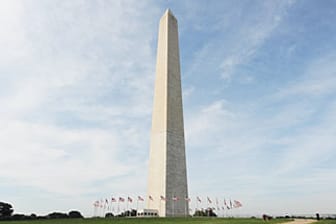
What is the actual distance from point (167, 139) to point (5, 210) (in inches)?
752

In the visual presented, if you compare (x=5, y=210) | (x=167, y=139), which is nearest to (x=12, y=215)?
(x=5, y=210)

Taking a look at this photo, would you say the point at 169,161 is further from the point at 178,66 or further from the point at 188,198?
the point at 178,66

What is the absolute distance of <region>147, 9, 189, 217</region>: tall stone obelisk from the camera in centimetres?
4356

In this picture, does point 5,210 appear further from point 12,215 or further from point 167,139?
point 167,139

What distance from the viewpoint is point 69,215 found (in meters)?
40.3

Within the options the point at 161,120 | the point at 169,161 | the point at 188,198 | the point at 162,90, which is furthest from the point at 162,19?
the point at 188,198

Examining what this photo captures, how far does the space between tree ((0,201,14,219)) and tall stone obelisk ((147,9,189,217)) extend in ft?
50.8

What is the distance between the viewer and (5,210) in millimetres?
37188

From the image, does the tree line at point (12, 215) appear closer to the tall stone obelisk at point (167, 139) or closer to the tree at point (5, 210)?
the tree at point (5, 210)

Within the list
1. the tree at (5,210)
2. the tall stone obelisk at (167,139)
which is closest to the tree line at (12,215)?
the tree at (5,210)

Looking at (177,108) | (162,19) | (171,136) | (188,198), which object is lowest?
(188,198)

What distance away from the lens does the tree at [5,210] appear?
3656cm

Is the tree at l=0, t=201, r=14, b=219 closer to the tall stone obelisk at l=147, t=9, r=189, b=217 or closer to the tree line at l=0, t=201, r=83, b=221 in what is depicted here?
the tree line at l=0, t=201, r=83, b=221

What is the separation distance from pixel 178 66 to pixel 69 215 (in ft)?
75.8
